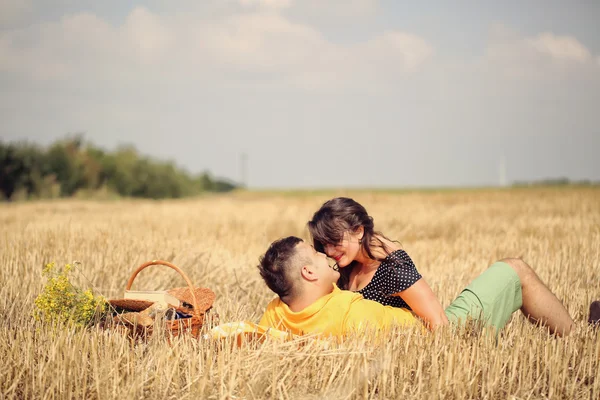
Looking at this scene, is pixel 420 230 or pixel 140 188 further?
pixel 140 188

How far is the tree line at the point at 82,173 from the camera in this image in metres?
25.5

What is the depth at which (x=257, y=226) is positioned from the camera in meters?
10.6

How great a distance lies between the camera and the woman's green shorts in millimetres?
3805

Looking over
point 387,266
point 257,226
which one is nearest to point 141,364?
point 387,266

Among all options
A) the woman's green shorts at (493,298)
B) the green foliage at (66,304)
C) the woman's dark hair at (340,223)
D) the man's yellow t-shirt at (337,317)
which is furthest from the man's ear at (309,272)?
the green foliage at (66,304)

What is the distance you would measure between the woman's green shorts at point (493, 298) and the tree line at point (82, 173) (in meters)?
24.5

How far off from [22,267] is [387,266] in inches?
150

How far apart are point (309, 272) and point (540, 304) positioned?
1662 millimetres

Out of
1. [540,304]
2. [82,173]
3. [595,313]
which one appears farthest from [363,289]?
[82,173]

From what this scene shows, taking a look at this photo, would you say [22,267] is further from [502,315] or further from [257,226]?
[257,226]

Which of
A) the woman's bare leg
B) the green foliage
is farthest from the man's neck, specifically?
the woman's bare leg

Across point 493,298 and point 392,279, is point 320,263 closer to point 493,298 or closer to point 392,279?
point 392,279

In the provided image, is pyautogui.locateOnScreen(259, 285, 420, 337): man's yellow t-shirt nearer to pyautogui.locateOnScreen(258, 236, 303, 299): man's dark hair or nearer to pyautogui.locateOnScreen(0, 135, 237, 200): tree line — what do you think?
pyautogui.locateOnScreen(258, 236, 303, 299): man's dark hair

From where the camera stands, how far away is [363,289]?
150 inches
